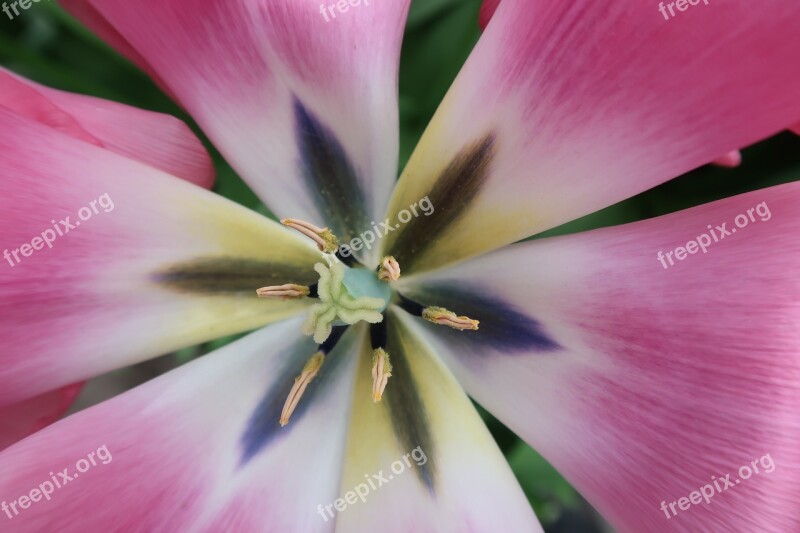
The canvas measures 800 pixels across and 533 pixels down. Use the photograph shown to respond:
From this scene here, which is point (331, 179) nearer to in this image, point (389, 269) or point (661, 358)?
point (389, 269)

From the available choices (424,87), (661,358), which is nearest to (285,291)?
(661,358)

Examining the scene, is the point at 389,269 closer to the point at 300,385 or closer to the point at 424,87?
the point at 300,385

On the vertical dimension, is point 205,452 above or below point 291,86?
below

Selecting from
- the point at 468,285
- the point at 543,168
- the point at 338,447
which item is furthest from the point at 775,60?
the point at 338,447

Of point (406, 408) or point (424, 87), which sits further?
point (424, 87)

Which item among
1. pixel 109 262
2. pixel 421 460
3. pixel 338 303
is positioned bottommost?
pixel 421 460

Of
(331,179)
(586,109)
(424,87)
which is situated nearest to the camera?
(586,109)

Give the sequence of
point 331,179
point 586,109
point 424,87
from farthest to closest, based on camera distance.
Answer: point 424,87 < point 331,179 < point 586,109
